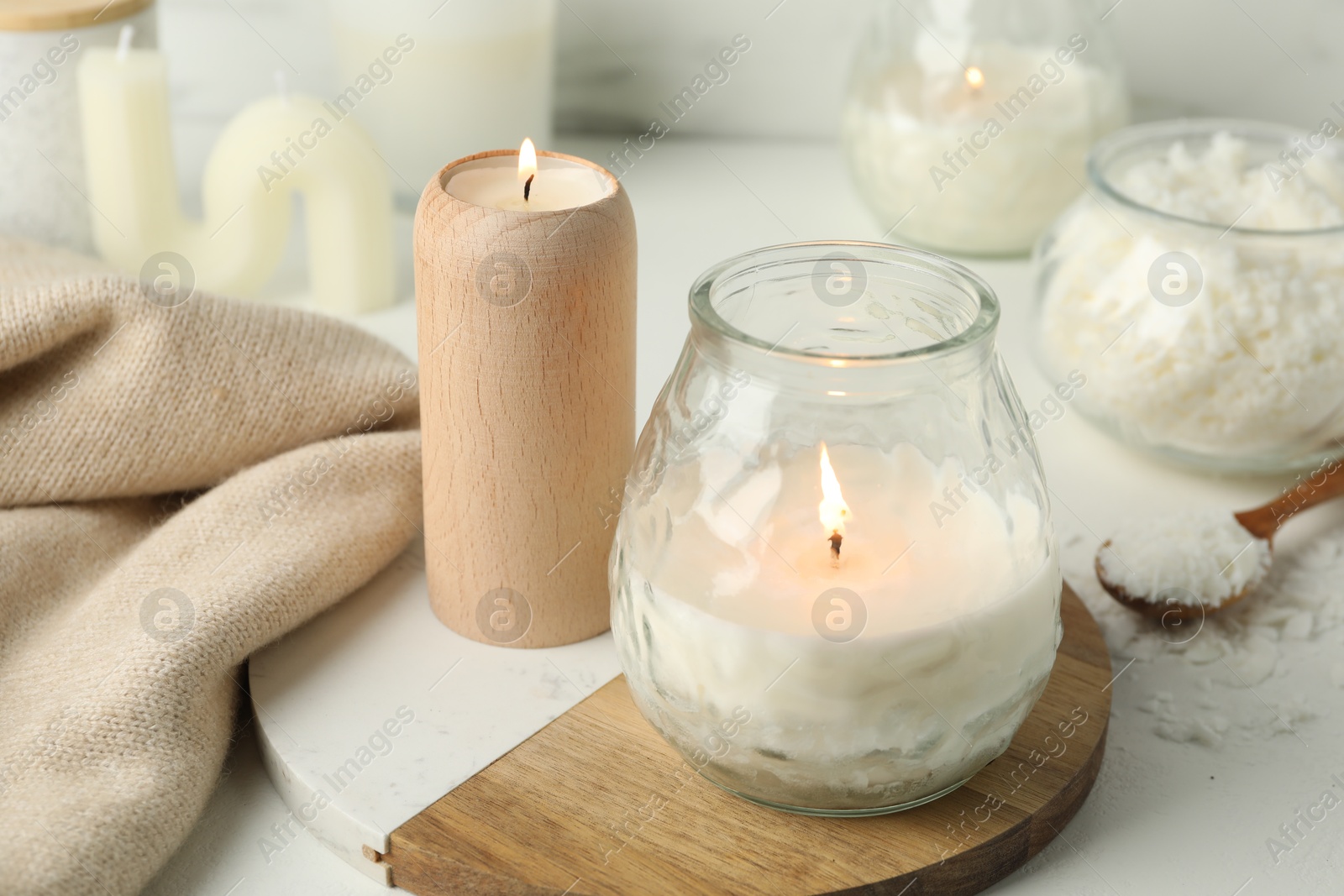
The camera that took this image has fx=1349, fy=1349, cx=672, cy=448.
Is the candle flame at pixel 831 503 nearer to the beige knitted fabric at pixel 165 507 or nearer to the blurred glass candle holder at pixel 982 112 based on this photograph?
the beige knitted fabric at pixel 165 507

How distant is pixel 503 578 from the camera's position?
52 centimetres

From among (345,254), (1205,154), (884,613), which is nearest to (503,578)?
(884,613)

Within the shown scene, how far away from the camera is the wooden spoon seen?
56 cm

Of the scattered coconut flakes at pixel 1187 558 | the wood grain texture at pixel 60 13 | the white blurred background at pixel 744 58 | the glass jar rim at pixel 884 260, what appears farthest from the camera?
the white blurred background at pixel 744 58

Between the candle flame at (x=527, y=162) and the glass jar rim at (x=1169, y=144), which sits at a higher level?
the candle flame at (x=527, y=162)

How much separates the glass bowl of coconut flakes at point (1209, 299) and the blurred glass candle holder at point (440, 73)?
0.35 metres

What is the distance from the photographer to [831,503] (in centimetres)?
42

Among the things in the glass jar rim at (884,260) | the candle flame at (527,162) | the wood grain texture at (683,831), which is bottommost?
the wood grain texture at (683,831)

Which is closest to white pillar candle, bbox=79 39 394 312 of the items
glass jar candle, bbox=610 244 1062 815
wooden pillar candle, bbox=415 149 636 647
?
wooden pillar candle, bbox=415 149 636 647

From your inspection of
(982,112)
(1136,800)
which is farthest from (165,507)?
(982,112)

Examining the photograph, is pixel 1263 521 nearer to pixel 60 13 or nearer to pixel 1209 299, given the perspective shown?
pixel 1209 299

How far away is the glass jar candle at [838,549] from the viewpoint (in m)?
0.40

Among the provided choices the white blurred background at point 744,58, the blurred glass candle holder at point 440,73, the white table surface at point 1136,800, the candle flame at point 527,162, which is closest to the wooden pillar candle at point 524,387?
the candle flame at point 527,162

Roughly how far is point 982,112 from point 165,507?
52cm
